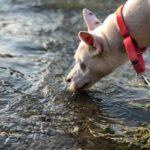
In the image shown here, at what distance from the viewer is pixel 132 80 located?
832 centimetres

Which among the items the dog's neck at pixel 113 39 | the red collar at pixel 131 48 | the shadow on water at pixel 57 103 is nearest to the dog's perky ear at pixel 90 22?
the dog's neck at pixel 113 39

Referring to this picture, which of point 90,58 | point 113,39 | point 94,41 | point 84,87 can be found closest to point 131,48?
point 113,39

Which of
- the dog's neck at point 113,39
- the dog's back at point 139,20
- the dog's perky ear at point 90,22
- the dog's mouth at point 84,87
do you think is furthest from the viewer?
the dog's mouth at point 84,87

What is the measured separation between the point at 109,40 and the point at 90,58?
1.71 ft

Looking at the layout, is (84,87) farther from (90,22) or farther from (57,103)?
(90,22)

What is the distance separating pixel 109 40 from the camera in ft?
21.7

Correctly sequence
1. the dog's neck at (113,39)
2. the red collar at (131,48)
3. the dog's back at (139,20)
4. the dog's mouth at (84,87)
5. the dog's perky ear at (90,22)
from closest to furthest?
1. the red collar at (131,48)
2. the dog's back at (139,20)
3. the dog's neck at (113,39)
4. the dog's perky ear at (90,22)
5. the dog's mouth at (84,87)

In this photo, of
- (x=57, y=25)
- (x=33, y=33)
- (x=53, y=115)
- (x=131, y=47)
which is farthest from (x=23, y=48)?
(x=131, y=47)

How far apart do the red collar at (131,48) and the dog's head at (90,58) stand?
0.33 metres

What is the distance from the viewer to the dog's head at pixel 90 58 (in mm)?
6664

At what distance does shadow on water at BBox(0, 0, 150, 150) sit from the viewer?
623cm

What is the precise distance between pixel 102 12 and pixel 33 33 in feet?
8.39

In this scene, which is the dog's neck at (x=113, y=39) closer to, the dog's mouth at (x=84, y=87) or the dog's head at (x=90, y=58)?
the dog's head at (x=90, y=58)

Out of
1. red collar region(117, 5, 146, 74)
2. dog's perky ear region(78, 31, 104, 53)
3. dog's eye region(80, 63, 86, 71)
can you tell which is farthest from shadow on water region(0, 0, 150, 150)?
dog's perky ear region(78, 31, 104, 53)
